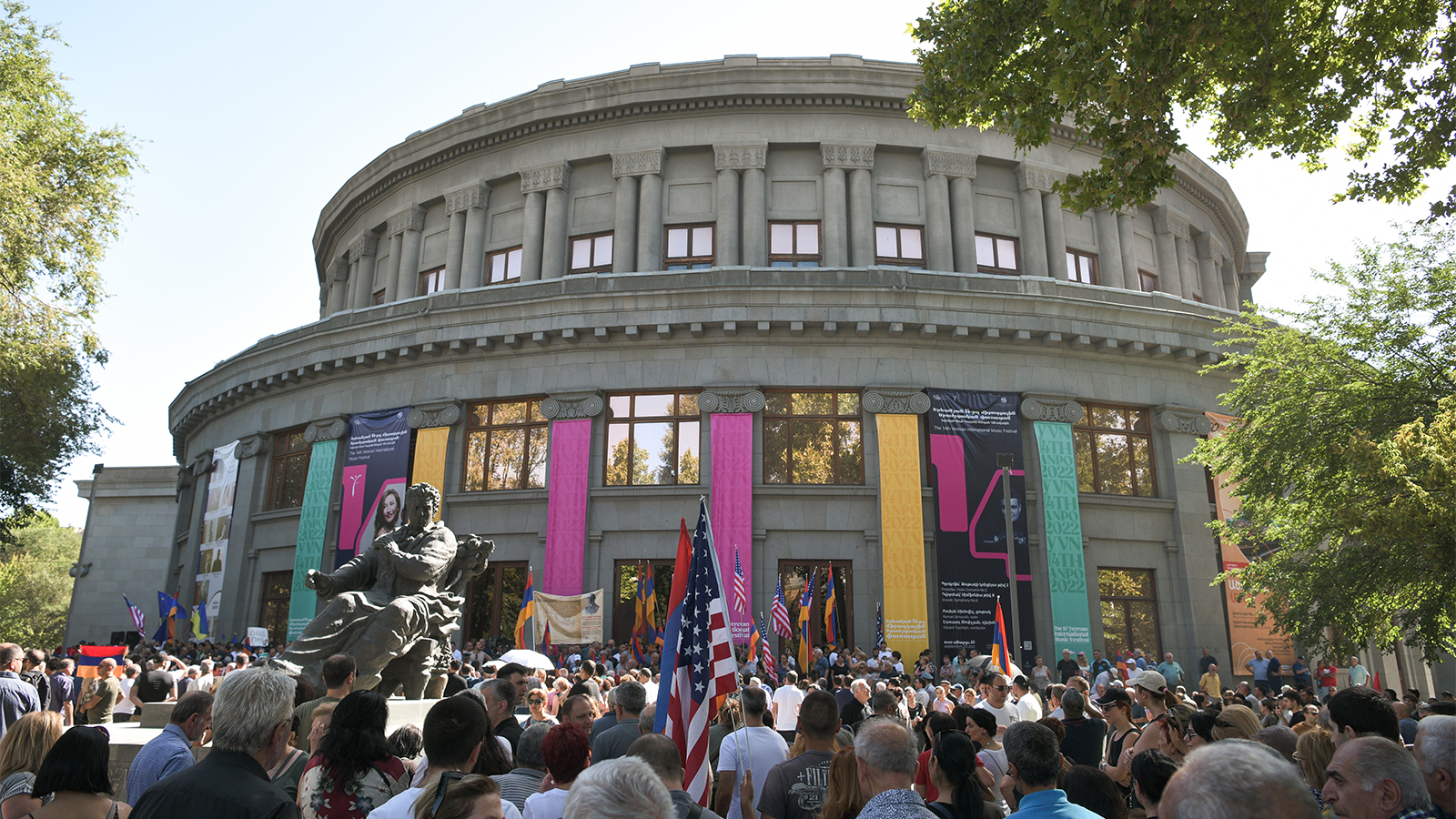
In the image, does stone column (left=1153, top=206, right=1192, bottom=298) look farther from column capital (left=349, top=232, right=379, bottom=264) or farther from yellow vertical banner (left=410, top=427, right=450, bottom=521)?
column capital (left=349, top=232, right=379, bottom=264)

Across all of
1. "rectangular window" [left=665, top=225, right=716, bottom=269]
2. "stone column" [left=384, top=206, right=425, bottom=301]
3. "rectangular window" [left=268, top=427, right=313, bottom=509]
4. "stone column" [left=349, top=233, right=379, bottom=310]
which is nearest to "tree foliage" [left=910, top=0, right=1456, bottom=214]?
"rectangular window" [left=665, top=225, right=716, bottom=269]

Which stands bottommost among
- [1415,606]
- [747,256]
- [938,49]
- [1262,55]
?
[1415,606]

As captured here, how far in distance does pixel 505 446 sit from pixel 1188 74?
69.2 ft

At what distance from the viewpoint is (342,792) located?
4238 mm

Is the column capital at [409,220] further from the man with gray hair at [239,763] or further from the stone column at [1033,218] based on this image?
the man with gray hair at [239,763]

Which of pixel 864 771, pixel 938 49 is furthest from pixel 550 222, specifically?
pixel 864 771

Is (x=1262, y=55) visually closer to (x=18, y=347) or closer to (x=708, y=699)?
(x=708, y=699)

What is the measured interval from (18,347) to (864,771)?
25995 mm

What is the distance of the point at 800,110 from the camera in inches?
1264

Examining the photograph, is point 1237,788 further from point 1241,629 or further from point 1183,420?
point 1183,420

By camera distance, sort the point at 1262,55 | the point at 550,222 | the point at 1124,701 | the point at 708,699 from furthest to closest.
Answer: the point at 550,222, the point at 1262,55, the point at 1124,701, the point at 708,699

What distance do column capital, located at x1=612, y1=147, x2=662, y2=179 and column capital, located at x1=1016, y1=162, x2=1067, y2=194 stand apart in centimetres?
1296

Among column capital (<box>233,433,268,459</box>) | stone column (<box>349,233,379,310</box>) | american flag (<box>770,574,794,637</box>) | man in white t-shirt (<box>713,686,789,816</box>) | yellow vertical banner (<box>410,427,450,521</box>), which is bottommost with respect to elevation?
man in white t-shirt (<box>713,686,789,816</box>)

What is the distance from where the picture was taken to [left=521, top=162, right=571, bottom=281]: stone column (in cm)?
3225
